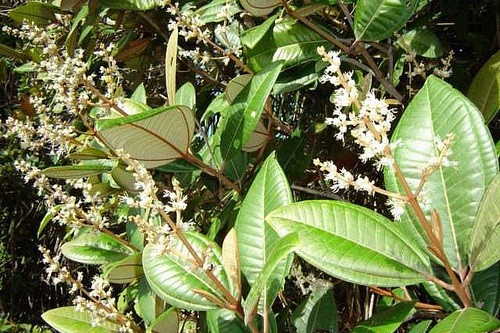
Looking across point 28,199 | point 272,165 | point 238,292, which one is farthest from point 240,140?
point 28,199

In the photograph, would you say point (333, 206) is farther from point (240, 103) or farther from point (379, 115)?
point (240, 103)

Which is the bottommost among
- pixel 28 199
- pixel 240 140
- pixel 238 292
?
pixel 28 199

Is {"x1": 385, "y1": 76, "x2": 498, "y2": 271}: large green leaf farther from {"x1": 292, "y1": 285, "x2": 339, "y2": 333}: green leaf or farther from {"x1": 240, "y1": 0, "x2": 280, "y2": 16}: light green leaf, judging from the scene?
{"x1": 240, "y1": 0, "x2": 280, "y2": 16}: light green leaf

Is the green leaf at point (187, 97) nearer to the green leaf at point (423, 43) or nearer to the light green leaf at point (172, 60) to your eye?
the light green leaf at point (172, 60)

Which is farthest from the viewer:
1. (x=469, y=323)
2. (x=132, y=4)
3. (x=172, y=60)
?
(x=132, y=4)

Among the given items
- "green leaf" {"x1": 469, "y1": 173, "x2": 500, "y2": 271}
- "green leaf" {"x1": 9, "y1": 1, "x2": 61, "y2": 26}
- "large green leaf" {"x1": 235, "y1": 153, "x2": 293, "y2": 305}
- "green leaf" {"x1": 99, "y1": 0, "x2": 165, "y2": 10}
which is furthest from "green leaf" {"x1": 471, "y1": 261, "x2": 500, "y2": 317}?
"green leaf" {"x1": 9, "y1": 1, "x2": 61, "y2": 26}

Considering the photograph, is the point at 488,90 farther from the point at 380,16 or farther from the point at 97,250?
the point at 97,250

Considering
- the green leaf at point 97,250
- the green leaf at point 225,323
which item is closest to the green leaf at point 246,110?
the green leaf at point 225,323

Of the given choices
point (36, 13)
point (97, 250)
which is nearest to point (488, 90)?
point (97, 250)
